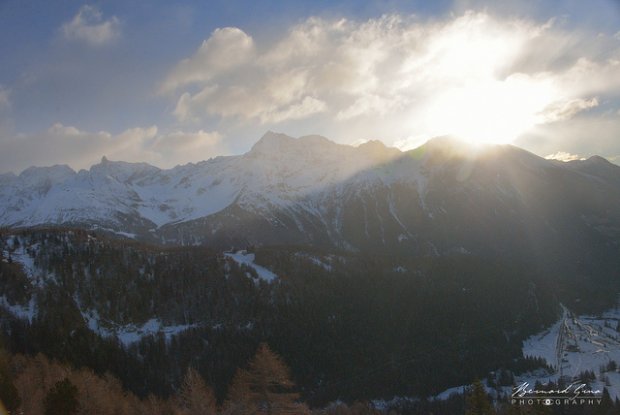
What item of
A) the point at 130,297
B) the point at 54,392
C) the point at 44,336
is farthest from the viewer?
the point at 130,297

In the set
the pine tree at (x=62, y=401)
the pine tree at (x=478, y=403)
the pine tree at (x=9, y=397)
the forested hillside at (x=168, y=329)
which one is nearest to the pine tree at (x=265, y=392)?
the pine tree at (x=478, y=403)

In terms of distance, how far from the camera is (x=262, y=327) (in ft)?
606

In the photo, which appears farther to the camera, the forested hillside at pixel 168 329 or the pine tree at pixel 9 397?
the forested hillside at pixel 168 329

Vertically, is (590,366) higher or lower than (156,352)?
lower

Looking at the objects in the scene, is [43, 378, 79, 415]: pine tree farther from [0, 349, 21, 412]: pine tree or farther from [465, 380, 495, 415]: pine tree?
[465, 380, 495, 415]: pine tree

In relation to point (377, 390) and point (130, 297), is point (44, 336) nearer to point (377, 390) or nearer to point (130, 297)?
point (130, 297)

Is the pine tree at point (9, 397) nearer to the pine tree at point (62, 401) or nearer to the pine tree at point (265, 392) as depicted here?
the pine tree at point (62, 401)

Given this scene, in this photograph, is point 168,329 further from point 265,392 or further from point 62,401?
point 265,392

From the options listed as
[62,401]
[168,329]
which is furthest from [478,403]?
[168,329]

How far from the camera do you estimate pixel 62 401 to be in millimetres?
58594

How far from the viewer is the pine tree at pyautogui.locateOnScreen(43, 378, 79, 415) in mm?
57875

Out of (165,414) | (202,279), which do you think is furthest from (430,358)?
(165,414)

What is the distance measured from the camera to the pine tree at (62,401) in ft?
190

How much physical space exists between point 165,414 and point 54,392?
943 inches
